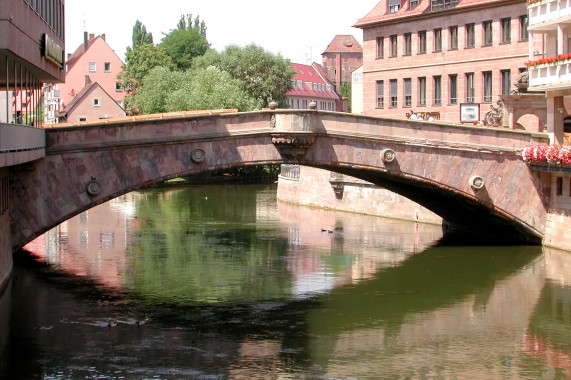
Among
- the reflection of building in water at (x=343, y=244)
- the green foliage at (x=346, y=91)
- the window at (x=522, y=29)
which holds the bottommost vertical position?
the reflection of building in water at (x=343, y=244)

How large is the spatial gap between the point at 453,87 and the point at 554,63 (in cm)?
2066

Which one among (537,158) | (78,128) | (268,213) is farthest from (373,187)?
(78,128)

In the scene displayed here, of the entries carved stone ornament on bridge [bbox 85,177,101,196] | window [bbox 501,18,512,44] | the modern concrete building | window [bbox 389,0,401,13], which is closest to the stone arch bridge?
carved stone ornament on bridge [bbox 85,177,101,196]

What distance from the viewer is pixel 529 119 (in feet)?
150

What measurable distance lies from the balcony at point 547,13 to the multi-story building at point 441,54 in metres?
13.1

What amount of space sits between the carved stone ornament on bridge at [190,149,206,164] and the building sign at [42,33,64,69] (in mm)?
5233

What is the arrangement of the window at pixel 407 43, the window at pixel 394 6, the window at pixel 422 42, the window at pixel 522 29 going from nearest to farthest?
the window at pixel 522 29
the window at pixel 422 42
the window at pixel 407 43
the window at pixel 394 6

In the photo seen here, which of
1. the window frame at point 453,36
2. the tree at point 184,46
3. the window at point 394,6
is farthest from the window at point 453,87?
the tree at point 184,46

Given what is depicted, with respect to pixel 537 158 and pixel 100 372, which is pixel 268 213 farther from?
pixel 100 372

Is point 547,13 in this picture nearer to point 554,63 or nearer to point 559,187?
point 554,63

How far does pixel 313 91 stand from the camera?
5212 inches

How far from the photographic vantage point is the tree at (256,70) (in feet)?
286

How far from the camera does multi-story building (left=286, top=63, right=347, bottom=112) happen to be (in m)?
127

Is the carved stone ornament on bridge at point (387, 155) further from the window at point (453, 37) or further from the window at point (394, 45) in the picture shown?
the window at point (394, 45)
